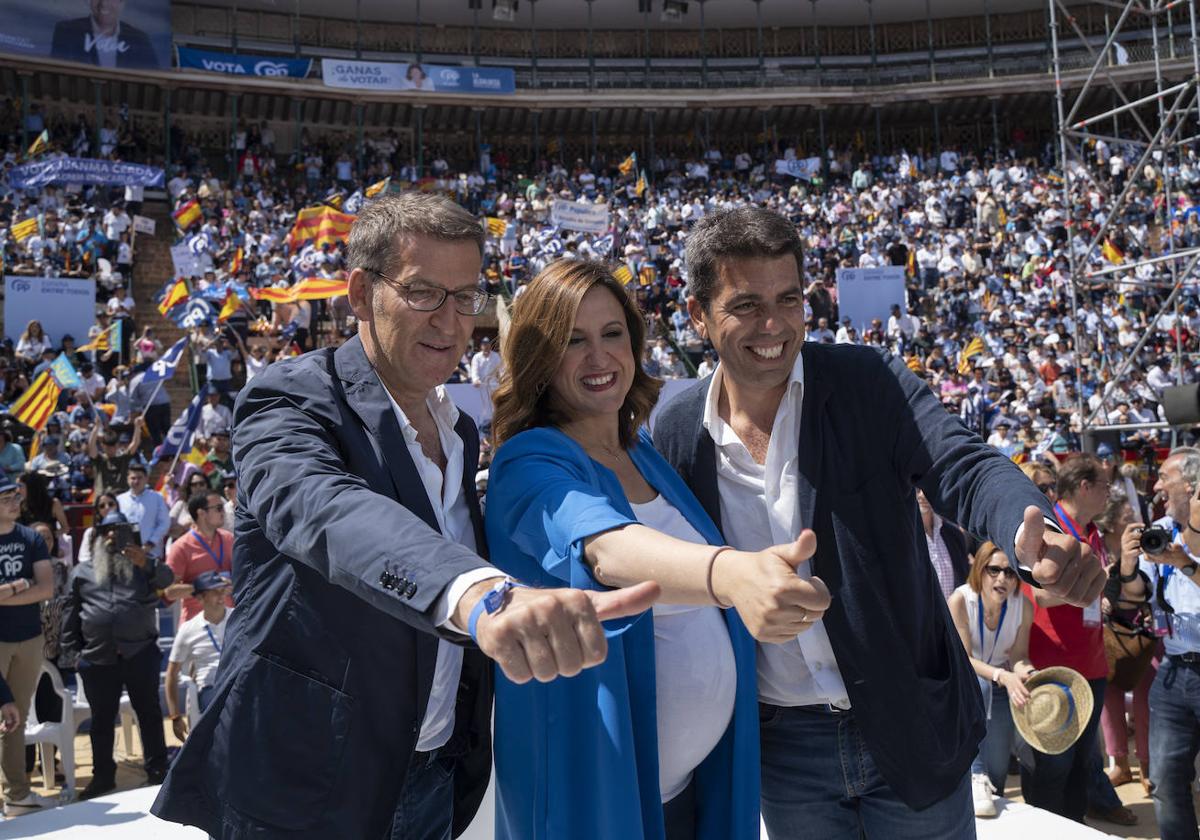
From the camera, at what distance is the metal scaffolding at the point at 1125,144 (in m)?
9.99

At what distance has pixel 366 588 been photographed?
4.79 feet

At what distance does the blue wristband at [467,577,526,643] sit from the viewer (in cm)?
128

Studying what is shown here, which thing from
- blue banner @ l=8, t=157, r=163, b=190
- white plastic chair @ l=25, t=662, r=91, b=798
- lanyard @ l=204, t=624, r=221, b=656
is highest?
blue banner @ l=8, t=157, r=163, b=190

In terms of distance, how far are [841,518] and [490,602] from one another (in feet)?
3.32

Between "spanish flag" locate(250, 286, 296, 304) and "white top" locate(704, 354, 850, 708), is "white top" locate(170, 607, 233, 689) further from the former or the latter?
"spanish flag" locate(250, 286, 296, 304)

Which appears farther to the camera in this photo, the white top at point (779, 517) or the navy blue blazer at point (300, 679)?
the white top at point (779, 517)

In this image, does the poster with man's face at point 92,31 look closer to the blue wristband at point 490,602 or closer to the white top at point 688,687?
the white top at point 688,687

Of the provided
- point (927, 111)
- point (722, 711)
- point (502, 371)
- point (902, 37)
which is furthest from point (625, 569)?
point (902, 37)

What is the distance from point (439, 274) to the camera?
2035 mm

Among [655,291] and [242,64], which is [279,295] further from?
[242,64]

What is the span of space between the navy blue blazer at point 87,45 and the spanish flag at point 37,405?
15.4 meters

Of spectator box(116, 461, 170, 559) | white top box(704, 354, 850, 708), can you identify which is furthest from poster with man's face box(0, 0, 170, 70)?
white top box(704, 354, 850, 708)

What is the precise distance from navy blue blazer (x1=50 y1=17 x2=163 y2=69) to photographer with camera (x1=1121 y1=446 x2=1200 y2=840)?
25772mm

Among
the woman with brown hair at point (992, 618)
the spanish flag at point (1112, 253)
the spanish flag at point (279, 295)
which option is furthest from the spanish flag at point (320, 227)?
the woman with brown hair at point (992, 618)
